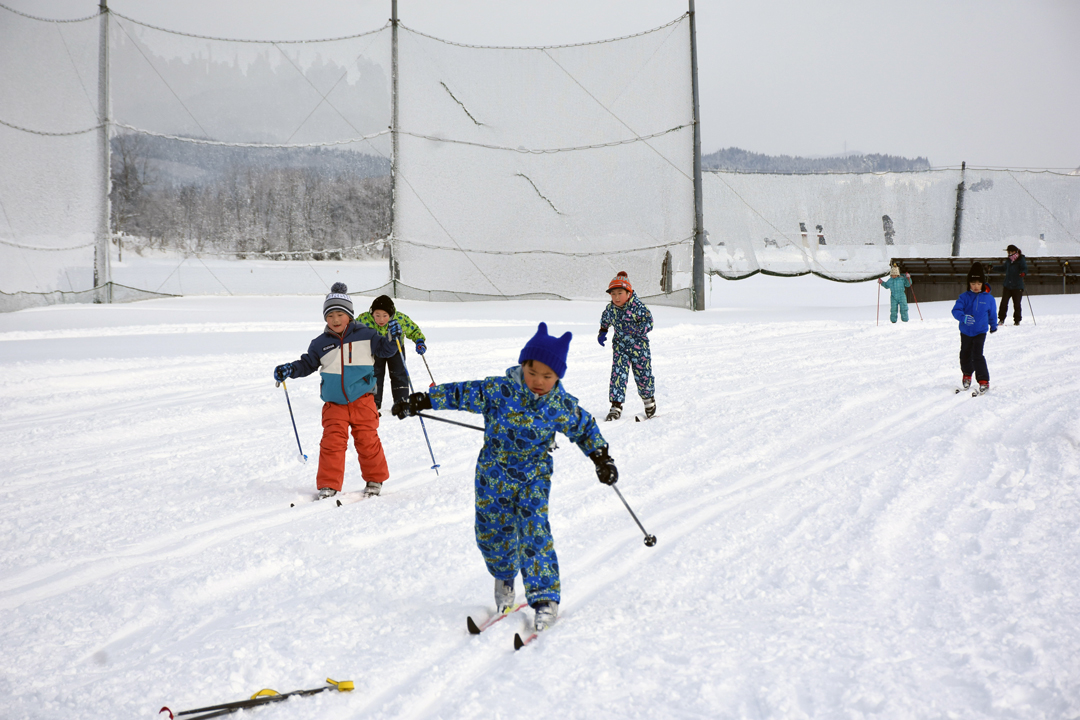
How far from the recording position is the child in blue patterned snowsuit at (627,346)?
786 centimetres

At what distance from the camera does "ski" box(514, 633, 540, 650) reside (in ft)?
10.1

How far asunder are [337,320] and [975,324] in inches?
279

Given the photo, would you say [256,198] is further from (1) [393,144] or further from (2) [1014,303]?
(2) [1014,303]

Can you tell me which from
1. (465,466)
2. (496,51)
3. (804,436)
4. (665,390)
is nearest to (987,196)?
(496,51)

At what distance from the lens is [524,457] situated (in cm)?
330

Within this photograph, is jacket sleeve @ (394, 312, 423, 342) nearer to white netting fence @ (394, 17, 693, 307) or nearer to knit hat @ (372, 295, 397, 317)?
knit hat @ (372, 295, 397, 317)

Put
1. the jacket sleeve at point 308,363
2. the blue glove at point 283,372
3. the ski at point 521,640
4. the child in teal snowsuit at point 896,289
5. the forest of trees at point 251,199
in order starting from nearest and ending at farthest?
the ski at point 521,640
the blue glove at point 283,372
the jacket sleeve at point 308,363
the child in teal snowsuit at point 896,289
the forest of trees at point 251,199

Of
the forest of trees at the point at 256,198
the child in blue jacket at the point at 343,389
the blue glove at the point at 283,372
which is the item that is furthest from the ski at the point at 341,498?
the forest of trees at the point at 256,198

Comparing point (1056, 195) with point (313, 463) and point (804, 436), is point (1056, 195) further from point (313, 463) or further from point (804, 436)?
point (313, 463)

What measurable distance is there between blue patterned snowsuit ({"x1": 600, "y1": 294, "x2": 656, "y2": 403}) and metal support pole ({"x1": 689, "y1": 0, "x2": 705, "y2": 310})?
39.5 ft

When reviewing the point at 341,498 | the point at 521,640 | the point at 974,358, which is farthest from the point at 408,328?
the point at 974,358

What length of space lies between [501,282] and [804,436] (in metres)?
13.9

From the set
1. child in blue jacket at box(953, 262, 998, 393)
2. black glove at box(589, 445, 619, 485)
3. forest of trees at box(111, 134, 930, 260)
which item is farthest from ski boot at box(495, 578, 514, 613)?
forest of trees at box(111, 134, 930, 260)

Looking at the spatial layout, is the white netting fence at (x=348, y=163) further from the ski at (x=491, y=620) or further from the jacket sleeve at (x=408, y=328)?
the ski at (x=491, y=620)
